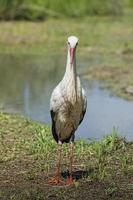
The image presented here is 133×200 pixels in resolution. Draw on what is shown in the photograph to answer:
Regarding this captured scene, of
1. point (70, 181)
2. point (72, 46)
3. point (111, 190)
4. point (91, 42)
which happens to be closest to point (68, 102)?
point (72, 46)

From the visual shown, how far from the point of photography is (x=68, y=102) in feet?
21.1

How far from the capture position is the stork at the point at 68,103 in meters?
6.32

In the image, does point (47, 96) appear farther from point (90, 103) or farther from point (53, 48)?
point (53, 48)

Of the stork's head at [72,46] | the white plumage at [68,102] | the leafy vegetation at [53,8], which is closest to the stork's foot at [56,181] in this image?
the white plumage at [68,102]

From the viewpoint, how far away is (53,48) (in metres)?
18.4

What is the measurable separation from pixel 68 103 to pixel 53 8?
17637 mm

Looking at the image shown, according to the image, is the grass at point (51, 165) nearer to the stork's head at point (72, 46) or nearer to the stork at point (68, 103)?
the stork at point (68, 103)

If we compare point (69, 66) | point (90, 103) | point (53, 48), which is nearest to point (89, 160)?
point (69, 66)

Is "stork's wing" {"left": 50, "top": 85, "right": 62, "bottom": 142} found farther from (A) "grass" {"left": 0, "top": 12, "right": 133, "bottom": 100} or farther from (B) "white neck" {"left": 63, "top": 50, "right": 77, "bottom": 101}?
(A) "grass" {"left": 0, "top": 12, "right": 133, "bottom": 100}

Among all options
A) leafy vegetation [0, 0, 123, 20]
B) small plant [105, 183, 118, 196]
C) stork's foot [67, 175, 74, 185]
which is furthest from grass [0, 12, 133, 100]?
small plant [105, 183, 118, 196]

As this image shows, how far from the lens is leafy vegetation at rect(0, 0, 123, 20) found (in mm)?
22275

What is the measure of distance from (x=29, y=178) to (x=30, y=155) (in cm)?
104

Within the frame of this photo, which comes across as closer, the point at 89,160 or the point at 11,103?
the point at 89,160

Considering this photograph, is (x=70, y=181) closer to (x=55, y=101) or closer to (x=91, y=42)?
(x=55, y=101)
